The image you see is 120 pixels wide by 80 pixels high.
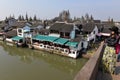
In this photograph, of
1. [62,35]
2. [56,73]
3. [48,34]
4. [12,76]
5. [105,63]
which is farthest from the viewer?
[48,34]

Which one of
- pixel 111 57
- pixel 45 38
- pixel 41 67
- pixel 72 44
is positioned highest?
pixel 111 57

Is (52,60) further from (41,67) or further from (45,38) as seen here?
(45,38)

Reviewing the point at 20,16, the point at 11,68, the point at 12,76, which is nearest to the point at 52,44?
the point at 11,68

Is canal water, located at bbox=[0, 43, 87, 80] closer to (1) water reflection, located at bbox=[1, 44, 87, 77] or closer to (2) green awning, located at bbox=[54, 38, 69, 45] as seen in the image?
(1) water reflection, located at bbox=[1, 44, 87, 77]

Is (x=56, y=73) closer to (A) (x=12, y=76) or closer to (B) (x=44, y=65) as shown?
(B) (x=44, y=65)

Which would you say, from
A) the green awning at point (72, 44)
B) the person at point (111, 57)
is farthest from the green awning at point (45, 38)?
the person at point (111, 57)

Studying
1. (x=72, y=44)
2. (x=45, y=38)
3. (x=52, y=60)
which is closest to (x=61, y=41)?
(x=72, y=44)

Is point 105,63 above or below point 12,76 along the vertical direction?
above
